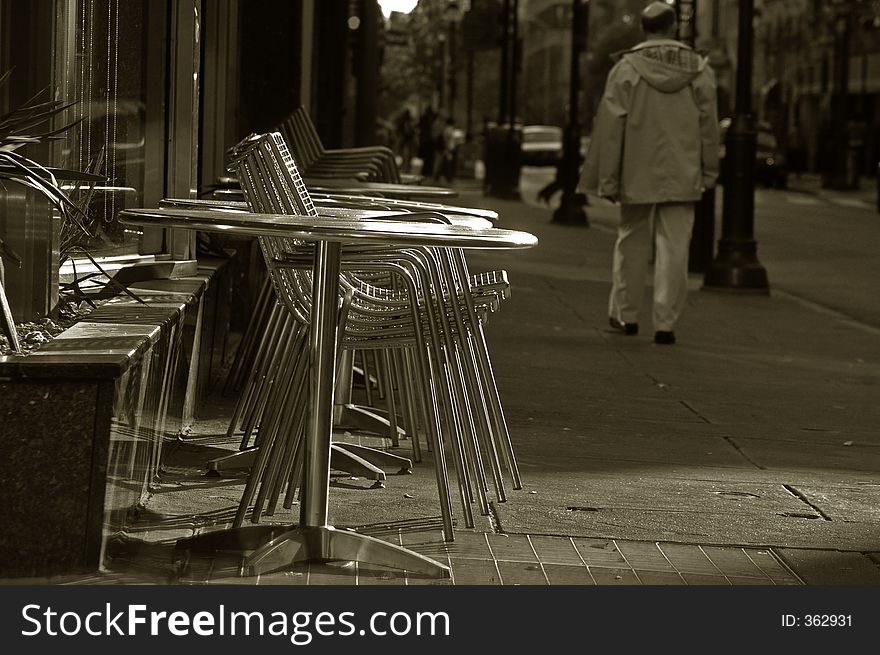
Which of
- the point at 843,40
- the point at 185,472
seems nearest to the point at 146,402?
the point at 185,472

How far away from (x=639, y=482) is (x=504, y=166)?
26.3 meters

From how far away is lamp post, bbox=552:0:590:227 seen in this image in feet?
75.7

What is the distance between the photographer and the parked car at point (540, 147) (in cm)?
5347

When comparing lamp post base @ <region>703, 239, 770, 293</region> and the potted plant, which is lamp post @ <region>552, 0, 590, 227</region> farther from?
the potted plant

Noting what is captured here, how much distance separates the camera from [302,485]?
4457mm

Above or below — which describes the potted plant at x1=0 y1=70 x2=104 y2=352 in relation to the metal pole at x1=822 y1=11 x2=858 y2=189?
below

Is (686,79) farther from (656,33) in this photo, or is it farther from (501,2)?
(501,2)

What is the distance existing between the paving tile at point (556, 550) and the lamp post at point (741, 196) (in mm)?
8874

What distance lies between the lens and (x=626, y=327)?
10.2 m

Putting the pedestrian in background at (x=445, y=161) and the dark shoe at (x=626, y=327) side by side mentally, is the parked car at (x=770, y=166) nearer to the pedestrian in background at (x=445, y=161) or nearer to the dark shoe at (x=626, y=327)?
the pedestrian in background at (x=445, y=161)

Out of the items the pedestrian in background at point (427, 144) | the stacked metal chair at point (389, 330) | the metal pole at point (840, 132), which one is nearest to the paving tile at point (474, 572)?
the stacked metal chair at point (389, 330)

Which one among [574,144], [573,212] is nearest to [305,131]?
[573,212]

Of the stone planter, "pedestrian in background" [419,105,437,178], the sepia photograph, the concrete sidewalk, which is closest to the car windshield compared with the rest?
"pedestrian in background" [419,105,437,178]

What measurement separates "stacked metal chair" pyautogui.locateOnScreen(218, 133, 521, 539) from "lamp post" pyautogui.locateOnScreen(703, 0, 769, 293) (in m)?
8.69
